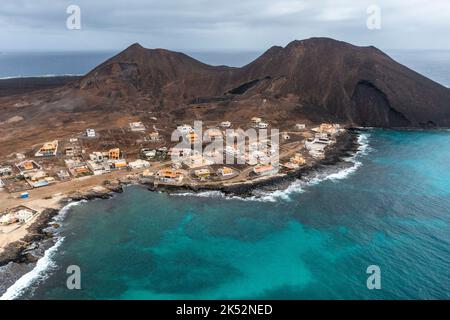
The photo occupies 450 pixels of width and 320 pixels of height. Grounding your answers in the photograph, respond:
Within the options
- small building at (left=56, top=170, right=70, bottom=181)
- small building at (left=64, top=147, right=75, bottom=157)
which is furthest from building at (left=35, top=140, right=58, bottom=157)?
small building at (left=56, top=170, right=70, bottom=181)

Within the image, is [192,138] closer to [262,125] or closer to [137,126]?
[137,126]

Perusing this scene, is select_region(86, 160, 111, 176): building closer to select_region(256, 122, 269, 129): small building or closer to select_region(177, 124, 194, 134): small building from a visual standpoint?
select_region(177, 124, 194, 134): small building

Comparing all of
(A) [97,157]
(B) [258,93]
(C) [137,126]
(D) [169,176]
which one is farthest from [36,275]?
(B) [258,93]

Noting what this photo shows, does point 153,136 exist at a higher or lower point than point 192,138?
higher

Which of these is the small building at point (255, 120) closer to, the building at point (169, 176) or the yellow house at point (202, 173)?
the yellow house at point (202, 173)

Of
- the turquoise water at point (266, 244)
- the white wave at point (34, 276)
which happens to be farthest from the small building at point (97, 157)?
the white wave at point (34, 276)

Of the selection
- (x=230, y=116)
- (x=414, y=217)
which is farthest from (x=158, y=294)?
(x=230, y=116)
